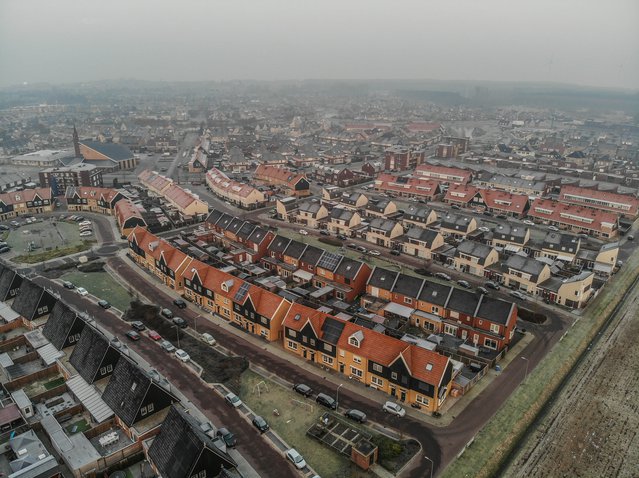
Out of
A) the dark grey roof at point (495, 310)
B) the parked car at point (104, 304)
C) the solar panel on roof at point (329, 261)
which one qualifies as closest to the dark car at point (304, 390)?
the dark grey roof at point (495, 310)

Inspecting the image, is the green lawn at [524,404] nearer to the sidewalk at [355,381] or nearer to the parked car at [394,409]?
the sidewalk at [355,381]

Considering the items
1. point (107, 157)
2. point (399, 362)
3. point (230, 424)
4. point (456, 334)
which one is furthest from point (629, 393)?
point (107, 157)

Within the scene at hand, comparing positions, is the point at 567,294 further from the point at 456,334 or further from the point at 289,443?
the point at 289,443

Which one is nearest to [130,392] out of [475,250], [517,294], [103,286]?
[103,286]

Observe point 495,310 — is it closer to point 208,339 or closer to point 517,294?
point 517,294

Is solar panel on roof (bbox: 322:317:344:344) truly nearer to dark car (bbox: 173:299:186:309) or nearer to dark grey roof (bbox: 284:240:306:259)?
dark car (bbox: 173:299:186:309)

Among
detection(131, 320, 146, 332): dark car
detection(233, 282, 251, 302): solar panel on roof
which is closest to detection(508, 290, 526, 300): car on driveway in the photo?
detection(233, 282, 251, 302): solar panel on roof
